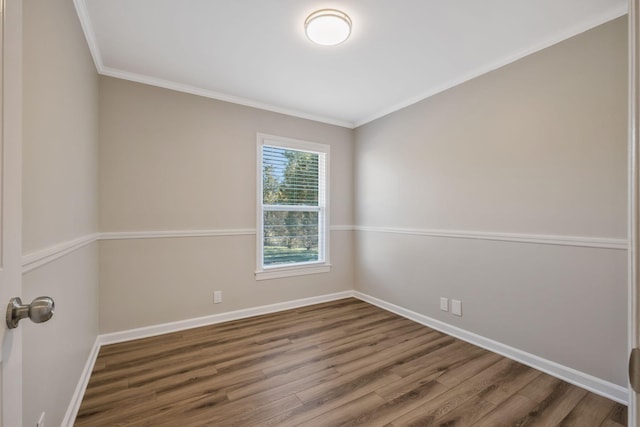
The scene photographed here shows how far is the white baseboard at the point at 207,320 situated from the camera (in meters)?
2.66

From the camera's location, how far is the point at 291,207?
3.66 m

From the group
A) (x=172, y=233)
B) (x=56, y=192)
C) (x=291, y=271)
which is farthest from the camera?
(x=291, y=271)

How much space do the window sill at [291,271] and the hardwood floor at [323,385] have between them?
69 centimetres

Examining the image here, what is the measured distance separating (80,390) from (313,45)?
9.46 ft

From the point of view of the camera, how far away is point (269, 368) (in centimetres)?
223

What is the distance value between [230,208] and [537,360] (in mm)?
3088

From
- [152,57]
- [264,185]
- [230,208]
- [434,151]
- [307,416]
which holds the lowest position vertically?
[307,416]

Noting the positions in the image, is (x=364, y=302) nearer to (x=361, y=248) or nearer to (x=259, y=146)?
(x=361, y=248)

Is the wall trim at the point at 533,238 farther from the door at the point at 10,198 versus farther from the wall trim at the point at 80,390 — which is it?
the wall trim at the point at 80,390

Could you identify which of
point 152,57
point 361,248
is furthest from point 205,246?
point 361,248

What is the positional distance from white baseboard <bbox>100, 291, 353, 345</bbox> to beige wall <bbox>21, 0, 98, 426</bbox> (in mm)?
521

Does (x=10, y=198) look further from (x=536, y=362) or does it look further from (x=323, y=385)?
(x=536, y=362)

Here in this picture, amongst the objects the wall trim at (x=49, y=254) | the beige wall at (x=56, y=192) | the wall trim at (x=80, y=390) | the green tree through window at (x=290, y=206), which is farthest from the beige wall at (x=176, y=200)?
the wall trim at (x=49, y=254)

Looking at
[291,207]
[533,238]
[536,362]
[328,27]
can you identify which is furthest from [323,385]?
[328,27]
